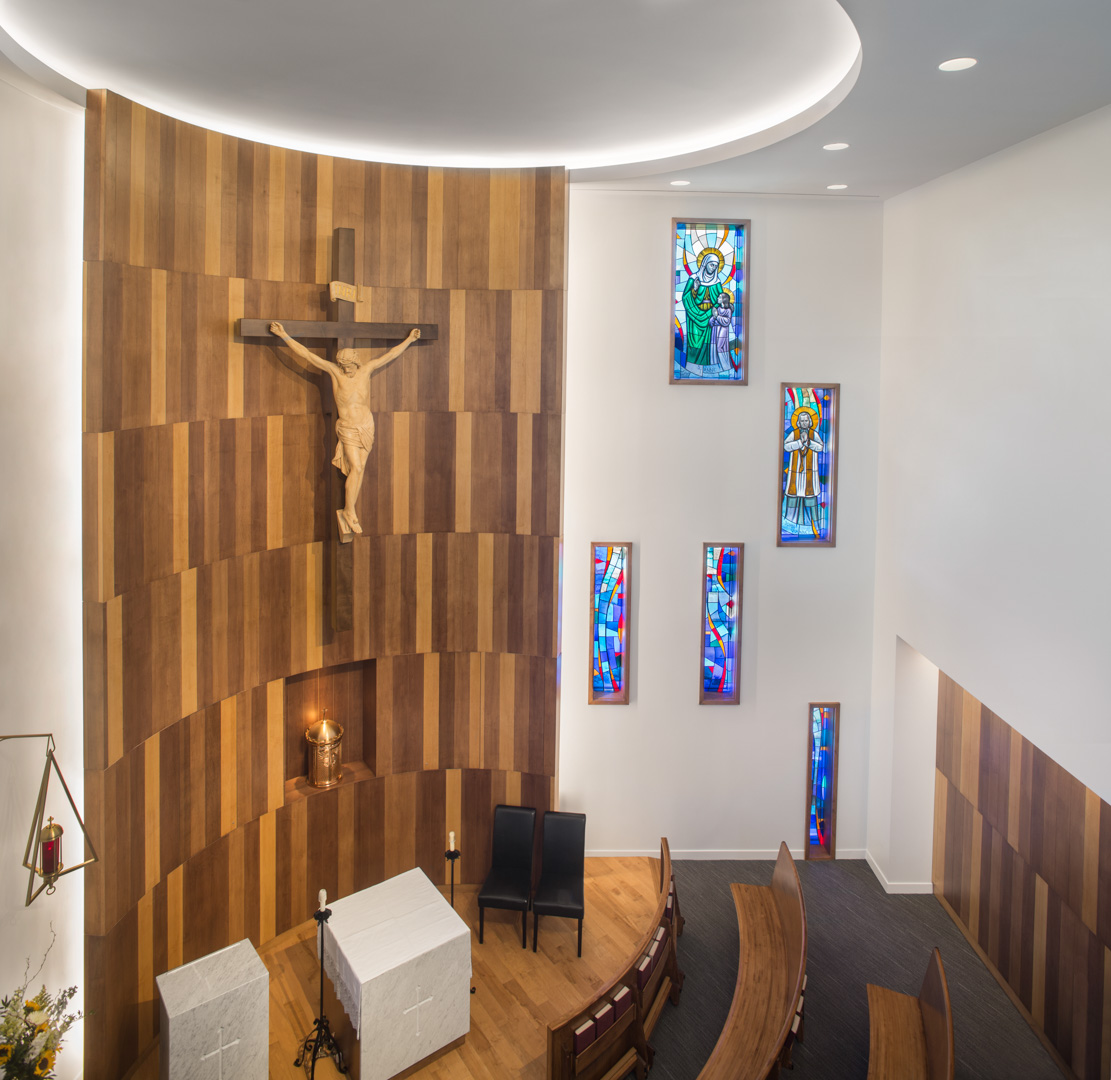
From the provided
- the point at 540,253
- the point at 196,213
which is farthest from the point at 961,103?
the point at 196,213

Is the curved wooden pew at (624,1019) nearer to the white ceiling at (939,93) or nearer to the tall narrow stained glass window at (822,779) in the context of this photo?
the tall narrow stained glass window at (822,779)

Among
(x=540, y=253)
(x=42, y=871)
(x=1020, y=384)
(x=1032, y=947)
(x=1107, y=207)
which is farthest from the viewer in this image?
(x=540, y=253)

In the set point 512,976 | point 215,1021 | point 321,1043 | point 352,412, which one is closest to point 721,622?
point 512,976

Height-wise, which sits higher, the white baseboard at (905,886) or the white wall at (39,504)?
the white wall at (39,504)

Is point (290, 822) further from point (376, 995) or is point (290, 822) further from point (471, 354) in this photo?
point (471, 354)

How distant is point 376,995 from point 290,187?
4655 mm

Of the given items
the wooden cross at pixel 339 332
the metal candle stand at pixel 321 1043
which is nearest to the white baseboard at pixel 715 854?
the metal candle stand at pixel 321 1043

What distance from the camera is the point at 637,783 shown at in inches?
286

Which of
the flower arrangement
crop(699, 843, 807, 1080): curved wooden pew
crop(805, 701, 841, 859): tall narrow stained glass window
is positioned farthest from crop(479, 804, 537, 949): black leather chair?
the flower arrangement

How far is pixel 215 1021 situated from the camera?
4.70 metres

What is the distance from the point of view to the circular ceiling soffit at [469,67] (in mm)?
3992

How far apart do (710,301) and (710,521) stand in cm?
163

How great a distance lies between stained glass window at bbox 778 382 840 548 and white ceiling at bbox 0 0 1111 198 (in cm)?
164

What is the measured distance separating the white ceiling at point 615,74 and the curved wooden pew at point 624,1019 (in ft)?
14.8
